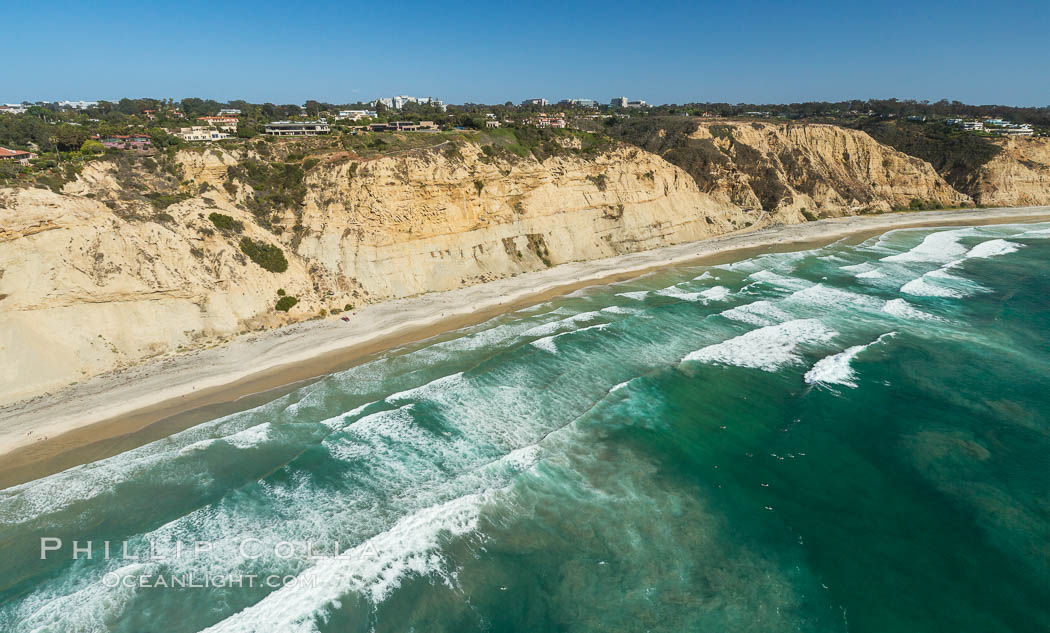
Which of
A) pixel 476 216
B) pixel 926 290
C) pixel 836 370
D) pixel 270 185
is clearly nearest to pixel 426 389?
pixel 836 370

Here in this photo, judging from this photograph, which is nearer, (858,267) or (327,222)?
(327,222)

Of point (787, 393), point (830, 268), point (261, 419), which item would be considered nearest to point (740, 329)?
point (787, 393)

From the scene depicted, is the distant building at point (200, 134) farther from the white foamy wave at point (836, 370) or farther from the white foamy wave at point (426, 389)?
the white foamy wave at point (836, 370)

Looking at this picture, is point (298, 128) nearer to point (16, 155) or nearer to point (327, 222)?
point (327, 222)

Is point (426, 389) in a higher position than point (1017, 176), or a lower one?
lower

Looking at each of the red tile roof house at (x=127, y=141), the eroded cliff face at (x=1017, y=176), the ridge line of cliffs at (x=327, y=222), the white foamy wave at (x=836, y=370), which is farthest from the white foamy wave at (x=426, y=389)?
Result: the eroded cliff face at (x=1017, y=176)

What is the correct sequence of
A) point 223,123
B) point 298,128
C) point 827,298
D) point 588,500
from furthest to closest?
point 223,123 → point 298,128 → point 827,298 → point 588,500

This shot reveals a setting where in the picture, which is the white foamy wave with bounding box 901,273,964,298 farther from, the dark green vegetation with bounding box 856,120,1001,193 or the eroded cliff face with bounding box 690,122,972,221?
the dark green vegetation with bounding box 856,120,1001,193
